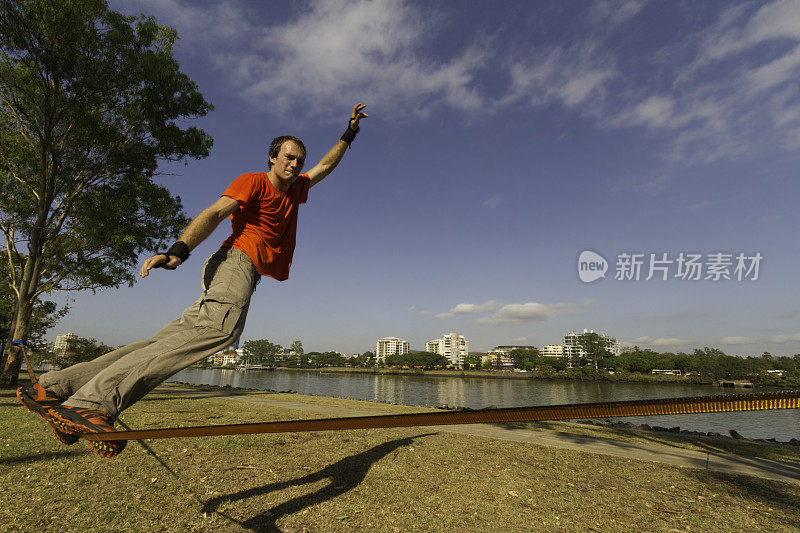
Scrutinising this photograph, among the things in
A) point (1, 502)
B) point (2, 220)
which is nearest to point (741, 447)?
point (1, 502)

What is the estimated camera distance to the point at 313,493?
4023 mm

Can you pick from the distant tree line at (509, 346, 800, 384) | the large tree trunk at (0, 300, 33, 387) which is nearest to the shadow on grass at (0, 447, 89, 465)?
the large tree trunk at (0, 300, 33, 387)

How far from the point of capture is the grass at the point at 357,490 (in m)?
3.40

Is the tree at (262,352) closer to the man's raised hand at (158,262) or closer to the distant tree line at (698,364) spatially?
the distant tree line at (698,364)

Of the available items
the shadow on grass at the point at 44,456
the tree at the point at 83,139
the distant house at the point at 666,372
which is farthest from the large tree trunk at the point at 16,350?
the distant house at the point at 666,372

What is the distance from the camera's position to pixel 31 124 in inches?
477

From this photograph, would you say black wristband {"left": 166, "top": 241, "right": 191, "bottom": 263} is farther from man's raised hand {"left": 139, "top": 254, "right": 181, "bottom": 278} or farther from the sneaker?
the sneaker

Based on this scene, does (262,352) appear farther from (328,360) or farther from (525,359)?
(525,359)

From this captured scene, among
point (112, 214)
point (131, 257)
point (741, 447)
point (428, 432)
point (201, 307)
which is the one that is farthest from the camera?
point (131, 257)

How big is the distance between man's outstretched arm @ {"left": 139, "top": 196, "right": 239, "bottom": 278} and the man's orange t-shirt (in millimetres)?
91

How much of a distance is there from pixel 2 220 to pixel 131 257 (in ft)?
15.0

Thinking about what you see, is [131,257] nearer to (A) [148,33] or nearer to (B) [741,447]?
(A) [148,33]

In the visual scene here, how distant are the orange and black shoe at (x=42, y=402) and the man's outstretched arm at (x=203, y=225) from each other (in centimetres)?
96

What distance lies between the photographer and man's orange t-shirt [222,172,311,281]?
102 inches
